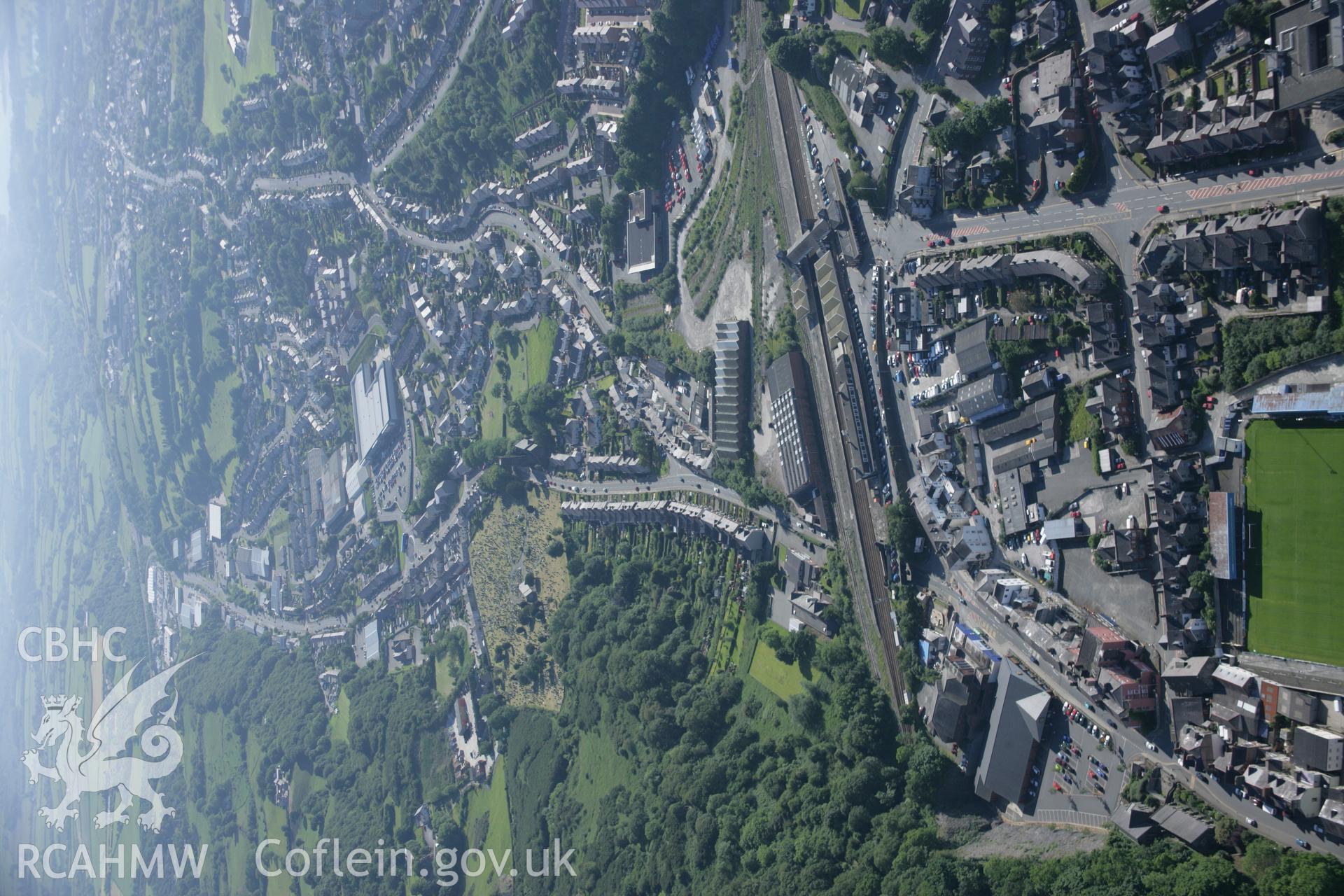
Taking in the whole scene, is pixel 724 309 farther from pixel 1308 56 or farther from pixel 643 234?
pixel 1308 56

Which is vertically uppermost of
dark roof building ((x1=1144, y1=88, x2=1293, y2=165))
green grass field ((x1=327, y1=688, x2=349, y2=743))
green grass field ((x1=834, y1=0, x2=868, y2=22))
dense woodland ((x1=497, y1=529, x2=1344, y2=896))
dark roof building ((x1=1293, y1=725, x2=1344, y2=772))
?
green grass field ((x1=834, y1=0, x2=868, y2=22))

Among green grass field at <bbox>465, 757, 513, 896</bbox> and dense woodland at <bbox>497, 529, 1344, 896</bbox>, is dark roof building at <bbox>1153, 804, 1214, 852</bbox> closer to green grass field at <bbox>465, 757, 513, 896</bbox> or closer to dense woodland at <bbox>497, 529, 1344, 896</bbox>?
dense woodland at <bbox>497, 529, 1344, 896</bbox>

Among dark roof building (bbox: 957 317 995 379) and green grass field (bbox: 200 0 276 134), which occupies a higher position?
green grass field (bbox: 200 0 276 134)

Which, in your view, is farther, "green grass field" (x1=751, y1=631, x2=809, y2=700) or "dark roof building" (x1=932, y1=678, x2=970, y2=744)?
"green grass field" (x1=751, y1=631, x2=809, y2=700)

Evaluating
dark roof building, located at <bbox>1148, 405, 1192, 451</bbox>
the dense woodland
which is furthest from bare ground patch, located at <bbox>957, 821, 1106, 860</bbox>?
dark roof building, located at <bbox>1148, 405, 1192, 451</bbox>

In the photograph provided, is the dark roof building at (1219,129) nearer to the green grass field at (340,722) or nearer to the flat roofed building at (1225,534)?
the flat roofed building at (1225,534)

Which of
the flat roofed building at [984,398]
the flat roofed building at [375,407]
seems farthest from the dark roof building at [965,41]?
the flat roofed building at [375,407]
